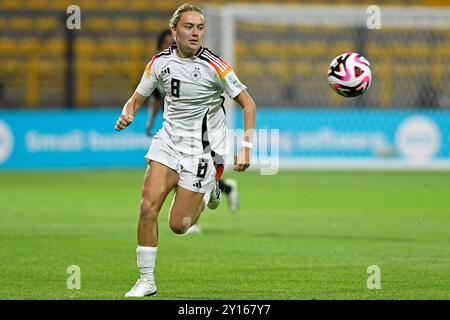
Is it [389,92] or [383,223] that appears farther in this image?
[389,92]

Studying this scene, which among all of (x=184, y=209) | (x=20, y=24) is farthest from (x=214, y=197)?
(x=20, y=24)

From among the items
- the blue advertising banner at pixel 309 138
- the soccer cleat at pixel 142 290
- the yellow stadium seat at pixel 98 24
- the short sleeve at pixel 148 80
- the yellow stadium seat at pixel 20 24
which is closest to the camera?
the soccer cleat at pixel 142 290

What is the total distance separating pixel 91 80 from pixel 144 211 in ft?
62.2

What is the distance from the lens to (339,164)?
71.9ft

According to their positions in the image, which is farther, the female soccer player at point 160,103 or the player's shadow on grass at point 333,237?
the female soccer player at point 160,103

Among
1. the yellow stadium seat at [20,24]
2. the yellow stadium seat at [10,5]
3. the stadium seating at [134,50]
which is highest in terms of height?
the yellow stadium seat at [10,5]

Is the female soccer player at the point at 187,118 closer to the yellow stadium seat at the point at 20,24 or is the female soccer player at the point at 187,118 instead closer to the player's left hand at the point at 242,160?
the player's left hand at the point at 242,160

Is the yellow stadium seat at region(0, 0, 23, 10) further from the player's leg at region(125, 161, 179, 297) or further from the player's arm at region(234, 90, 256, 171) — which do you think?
the player's leg at region(125, 161, 179, 297)

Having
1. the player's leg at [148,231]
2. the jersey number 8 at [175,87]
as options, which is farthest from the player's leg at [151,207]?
the jersey number 8 at [175,87]

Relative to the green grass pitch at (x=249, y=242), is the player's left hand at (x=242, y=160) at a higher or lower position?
higher

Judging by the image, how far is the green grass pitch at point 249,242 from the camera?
8133mm

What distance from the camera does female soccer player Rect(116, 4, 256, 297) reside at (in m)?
7.86
